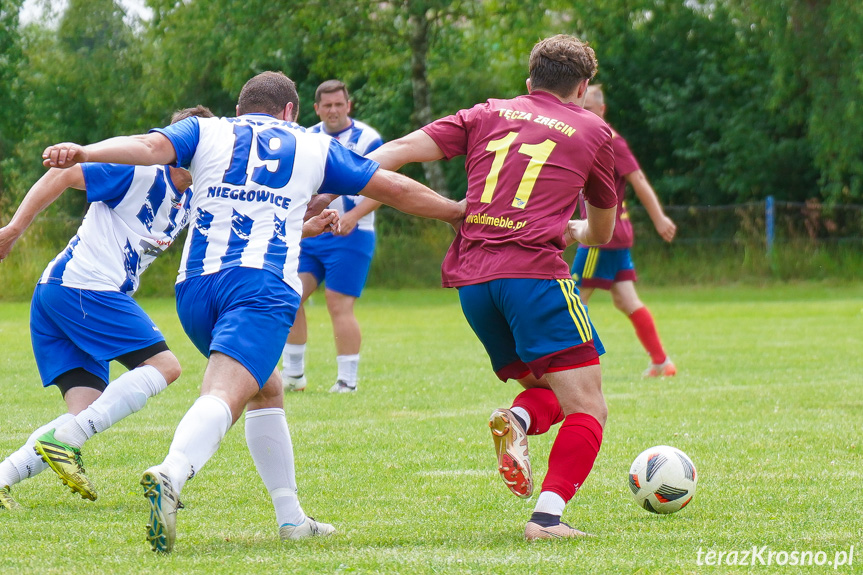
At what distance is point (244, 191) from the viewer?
13.1ft

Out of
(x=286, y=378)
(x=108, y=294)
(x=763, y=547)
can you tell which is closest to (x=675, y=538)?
(x=763, y=547)

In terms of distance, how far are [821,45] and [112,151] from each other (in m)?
24.2

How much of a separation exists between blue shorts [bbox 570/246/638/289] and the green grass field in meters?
0.91

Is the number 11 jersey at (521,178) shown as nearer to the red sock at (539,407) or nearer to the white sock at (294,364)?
the red sock at (539,407)

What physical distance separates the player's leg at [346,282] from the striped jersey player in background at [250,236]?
4.64m

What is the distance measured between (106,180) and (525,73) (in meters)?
27.1

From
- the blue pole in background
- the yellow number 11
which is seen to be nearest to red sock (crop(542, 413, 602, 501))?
the yellow number 11

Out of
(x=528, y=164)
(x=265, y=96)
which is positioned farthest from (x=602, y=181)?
(x=265, y=96)

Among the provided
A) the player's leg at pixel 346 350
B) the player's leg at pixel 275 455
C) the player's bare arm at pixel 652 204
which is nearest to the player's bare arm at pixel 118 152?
the player's leg at pixel 275 455

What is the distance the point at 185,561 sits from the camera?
3623 millimetres

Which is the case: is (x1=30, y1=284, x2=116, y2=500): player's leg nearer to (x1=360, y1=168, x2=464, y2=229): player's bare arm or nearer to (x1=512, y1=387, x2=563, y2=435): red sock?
(x1=360, y1=168, x2=464, y2=229): player's bare arm

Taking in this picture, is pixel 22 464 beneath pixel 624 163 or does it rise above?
beneath

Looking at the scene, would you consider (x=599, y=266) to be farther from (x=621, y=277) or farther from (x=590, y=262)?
(x=621, y=277)

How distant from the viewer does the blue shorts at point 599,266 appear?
9656 mm
